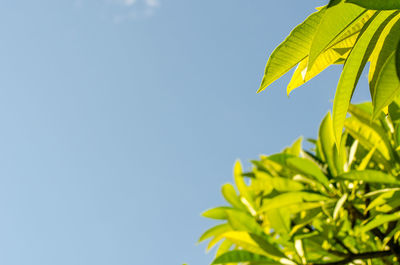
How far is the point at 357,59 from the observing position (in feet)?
2.20

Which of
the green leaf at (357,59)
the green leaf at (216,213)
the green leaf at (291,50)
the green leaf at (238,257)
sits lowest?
the green leaf at (238,257)

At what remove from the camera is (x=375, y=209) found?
5.64ft

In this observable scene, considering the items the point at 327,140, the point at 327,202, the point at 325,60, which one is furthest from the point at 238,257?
the point at 325,60

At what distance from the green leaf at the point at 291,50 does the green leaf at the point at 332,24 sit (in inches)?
2.9

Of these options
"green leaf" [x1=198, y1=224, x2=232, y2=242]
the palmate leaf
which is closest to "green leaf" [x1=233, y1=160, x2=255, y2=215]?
"green leaf" [x1=198, y1=224, x2=232, y2=242]

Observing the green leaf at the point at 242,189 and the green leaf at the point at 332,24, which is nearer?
the green leaf at the point at 332,24

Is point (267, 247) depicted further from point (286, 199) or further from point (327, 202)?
point (327, 202)

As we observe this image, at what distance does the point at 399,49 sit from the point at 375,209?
1.25m

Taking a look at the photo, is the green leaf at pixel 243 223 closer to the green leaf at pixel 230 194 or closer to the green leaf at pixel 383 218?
the green leaf at pixel 230 194

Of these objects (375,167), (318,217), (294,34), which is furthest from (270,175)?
(294,34)

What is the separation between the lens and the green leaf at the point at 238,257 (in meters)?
1.77

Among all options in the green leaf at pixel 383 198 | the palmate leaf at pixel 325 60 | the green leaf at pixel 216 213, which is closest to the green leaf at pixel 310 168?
the green leaf at pixel 383 198

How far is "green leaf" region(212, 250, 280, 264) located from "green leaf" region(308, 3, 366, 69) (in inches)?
50.4

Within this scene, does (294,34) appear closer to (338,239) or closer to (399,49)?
(399,49)
